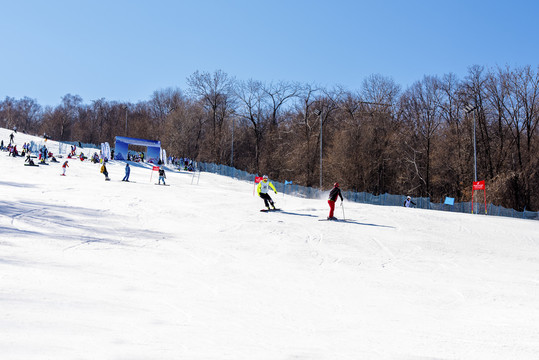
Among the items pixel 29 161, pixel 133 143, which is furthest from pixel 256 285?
pixel 133 143

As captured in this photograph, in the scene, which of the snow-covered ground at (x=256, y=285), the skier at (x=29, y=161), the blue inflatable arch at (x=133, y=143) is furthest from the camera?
the blue inflatable arch at (x=133, y=143)

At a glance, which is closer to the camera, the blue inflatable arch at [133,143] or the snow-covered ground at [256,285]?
the snow-covered ground at [256,285]

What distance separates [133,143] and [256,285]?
1846 inches

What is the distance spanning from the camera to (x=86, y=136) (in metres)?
107

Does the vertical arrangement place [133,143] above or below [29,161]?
above

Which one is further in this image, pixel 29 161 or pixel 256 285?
pixel 29 161

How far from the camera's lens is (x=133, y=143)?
5159 cm

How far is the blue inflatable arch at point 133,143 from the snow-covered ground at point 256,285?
3139cm

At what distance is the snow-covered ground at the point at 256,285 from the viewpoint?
509 cm

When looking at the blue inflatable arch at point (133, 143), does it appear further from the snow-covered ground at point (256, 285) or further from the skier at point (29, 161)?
the snow-covered ground at point (256, 285)

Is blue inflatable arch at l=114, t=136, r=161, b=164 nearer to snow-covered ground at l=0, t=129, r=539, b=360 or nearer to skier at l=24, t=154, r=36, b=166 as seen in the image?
skier at l=24, t=154, r=36, b=166

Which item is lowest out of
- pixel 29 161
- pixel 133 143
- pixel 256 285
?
pixel 256 285

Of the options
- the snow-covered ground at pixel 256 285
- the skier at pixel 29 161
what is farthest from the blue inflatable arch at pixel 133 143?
the snow-covered ground at pixel 256 285

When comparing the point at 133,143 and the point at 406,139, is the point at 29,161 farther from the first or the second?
the point at 406,139
